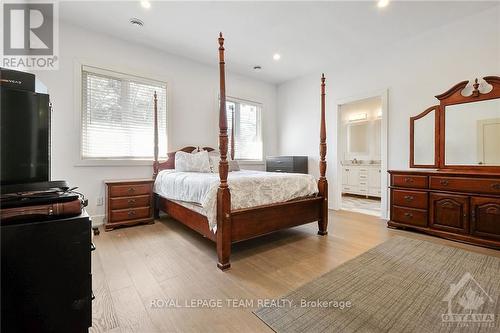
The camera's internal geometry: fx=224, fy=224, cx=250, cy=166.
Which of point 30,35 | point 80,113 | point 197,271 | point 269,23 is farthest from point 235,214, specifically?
point 30,35

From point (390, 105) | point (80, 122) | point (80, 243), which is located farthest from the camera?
point (390, 105)

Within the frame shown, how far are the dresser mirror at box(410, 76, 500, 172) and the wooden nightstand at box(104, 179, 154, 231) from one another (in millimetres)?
4156

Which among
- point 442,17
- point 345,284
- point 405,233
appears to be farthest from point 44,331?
point 442,17

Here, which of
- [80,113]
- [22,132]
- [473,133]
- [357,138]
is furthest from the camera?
[357,138]

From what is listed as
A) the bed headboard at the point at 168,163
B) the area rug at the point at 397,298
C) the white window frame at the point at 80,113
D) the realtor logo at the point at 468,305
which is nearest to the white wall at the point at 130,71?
the white window frame at the point at 80,113

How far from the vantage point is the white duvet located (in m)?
2.17

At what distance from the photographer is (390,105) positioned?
12.4ft

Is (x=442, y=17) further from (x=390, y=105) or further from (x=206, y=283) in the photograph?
(x=206, y=283)

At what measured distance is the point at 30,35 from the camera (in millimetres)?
2914

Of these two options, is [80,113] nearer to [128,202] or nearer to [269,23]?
[128,202]

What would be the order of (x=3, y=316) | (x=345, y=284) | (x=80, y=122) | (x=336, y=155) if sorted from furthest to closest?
(x=336, y=155) → (x=80, y=122) → (x=345, y=284) → (x=3, y=316)

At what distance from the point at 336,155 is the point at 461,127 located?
6.20ft

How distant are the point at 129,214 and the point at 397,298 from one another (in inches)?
130

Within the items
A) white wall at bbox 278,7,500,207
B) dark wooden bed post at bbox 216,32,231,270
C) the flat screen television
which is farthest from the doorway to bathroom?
the flat screen television
